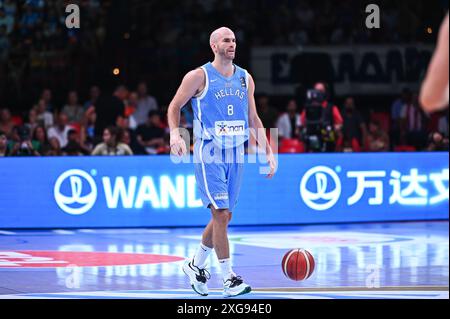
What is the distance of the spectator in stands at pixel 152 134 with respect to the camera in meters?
19.9

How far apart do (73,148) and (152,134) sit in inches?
82.7

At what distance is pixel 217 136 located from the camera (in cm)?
981

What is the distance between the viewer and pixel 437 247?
1434 cm

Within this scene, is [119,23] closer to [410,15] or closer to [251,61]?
[251,61]

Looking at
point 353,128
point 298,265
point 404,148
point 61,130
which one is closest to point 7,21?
point 61,130

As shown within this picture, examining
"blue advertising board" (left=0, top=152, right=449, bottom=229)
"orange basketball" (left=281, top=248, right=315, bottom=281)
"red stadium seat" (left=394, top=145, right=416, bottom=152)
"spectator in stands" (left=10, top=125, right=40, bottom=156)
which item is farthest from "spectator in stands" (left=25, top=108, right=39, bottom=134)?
"orange basketball" (left=281, top=248, right=315, bottom=281)

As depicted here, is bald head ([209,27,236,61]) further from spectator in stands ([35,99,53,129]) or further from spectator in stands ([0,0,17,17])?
spectator in stands ([0,0,17,17])

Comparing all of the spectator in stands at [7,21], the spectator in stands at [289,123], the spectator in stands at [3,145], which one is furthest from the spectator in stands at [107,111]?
the spectator in stands at [7,21]

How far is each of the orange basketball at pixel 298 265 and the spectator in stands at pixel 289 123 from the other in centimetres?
1108

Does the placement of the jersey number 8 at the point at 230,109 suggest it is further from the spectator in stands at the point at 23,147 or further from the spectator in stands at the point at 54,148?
the spectator in stands at the point at 54,148

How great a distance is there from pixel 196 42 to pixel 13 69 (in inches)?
175

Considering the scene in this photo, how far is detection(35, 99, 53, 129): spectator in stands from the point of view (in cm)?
2042

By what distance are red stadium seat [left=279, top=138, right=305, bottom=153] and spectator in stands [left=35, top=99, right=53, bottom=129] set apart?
4.54m
